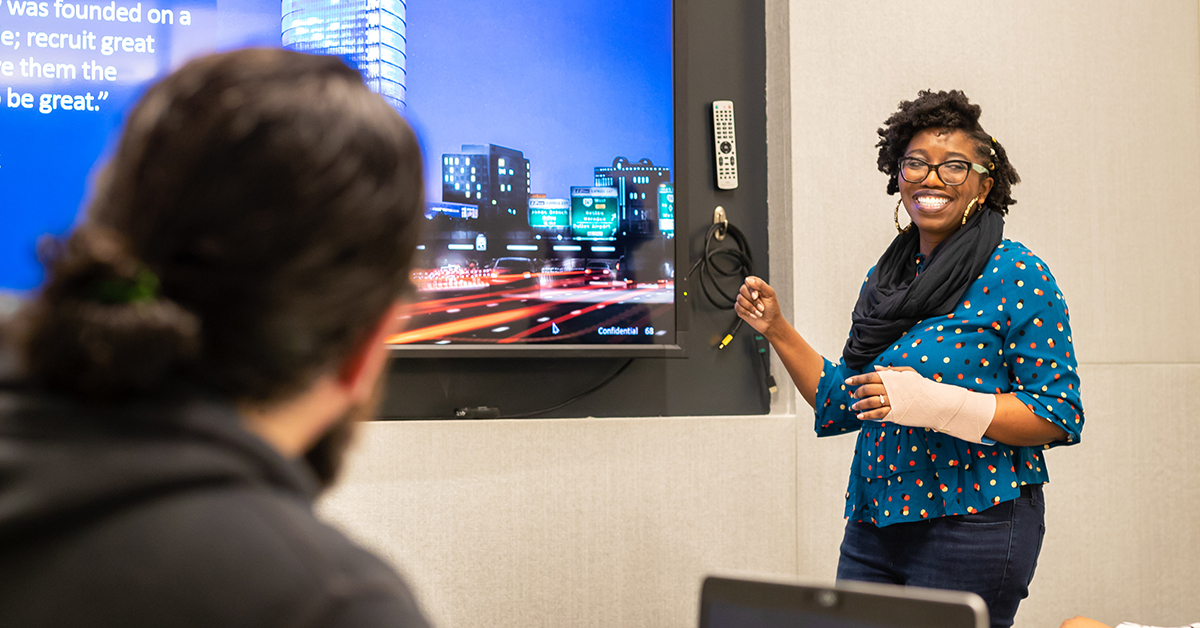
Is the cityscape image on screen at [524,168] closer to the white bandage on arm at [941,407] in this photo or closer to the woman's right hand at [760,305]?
the woman's right hand at [760,305]

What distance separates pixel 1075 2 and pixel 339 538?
325 centimetres

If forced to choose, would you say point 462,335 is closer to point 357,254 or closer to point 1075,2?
point 357,254

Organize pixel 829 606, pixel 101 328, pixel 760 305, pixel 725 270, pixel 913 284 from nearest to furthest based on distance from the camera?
pixel 101 328 < pixel 829 606 < pixel 913 284 < pixel 760 305 < pixel 725 270

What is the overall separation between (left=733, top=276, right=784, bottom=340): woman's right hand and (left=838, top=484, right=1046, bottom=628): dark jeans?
524 millimetres

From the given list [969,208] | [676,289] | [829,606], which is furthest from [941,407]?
[676,289]

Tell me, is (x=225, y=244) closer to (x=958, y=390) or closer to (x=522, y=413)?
(x=958, y=390)

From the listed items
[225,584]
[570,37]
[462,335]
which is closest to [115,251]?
[225,584]

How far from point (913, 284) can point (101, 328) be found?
162cm

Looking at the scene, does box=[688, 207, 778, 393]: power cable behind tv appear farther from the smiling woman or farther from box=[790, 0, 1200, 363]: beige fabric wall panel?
the smiling woman

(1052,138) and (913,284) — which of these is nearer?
(913,284)

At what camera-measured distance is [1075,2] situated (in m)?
2.95

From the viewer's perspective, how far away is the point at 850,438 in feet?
8.62

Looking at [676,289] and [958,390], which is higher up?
[676,289]

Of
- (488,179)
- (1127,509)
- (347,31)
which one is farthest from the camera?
(1127,509)
